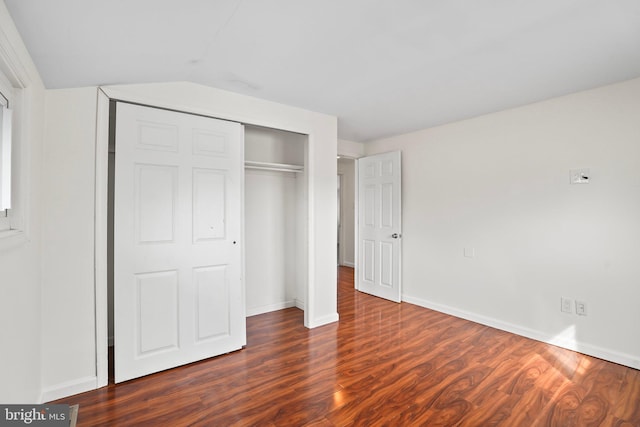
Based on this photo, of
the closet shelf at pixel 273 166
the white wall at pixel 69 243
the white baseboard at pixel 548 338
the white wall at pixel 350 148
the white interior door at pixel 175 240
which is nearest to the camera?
the white wall at pixel 69 243

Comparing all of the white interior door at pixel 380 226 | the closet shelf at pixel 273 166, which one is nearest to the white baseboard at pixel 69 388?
the closet shelf at pixel 273 166

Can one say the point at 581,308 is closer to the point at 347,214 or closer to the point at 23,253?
the point at 23,253

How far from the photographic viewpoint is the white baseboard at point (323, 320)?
3227 mm

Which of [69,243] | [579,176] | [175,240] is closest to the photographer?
[69,243]

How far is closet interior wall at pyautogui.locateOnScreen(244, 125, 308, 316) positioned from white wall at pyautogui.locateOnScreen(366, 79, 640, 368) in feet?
5.32

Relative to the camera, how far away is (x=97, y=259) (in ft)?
6.86

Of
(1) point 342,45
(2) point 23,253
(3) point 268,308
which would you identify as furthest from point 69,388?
(1) point 342,45

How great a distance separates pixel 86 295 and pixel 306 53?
7.35 ft

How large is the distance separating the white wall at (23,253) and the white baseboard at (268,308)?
1.97m

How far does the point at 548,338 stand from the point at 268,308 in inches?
118

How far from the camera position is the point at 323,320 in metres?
3.32

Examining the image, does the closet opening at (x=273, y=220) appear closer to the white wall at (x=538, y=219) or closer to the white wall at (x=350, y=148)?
the white wall at (x=350, y=148)

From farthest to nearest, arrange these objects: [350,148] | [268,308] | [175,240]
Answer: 1. [350,148]
2. [268,308]
3. [175,240]

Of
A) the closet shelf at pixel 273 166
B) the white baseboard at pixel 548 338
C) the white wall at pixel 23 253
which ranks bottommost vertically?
the white baseboard at pixel 548 338
